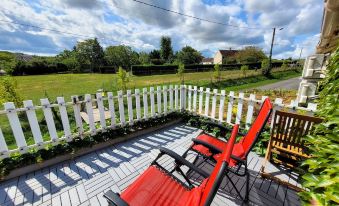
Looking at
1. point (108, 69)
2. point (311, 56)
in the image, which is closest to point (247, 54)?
point (108, 69)

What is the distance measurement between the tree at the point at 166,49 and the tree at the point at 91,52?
1702cm

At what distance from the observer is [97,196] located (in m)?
2.30

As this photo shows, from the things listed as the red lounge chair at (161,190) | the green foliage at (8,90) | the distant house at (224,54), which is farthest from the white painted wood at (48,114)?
the distant house at (224,54)

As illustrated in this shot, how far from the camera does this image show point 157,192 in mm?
1647

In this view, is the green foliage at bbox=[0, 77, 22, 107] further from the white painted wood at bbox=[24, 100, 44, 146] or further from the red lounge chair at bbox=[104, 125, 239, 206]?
the red lounge chair at bbox=[104, 125, 239, 206]

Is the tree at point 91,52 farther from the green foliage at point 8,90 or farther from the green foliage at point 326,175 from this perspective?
the green foliage at point 326,175

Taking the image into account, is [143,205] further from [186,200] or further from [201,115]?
[201,115]

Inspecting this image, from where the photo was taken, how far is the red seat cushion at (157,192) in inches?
60.6

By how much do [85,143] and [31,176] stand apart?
93 centimetres

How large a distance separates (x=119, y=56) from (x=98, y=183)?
4488 cm

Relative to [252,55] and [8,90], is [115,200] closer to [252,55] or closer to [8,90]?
[8,90]

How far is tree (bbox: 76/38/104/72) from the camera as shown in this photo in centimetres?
4375

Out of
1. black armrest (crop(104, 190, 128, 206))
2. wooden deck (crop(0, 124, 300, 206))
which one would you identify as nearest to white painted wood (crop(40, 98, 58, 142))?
wooden deck (crop(0, 124, 300, 206))

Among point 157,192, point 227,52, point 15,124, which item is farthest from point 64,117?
point 227,52
